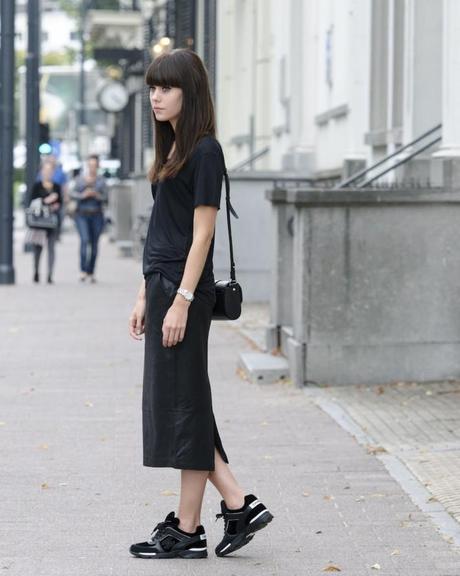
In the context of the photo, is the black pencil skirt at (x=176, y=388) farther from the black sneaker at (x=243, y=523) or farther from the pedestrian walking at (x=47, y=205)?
the pedestrian walking at (x=47, y=205)

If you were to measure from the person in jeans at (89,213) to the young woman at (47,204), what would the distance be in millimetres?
307

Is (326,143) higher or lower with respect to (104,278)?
higher

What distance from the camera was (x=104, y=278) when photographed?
2541 cm

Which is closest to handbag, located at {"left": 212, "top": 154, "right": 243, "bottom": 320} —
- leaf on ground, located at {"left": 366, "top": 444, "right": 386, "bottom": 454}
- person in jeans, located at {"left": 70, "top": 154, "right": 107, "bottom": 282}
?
leaf on ground, located at {"left": 366, "top": 444, "right": 386, "bottom": 454}

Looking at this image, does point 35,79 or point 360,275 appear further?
point 35,79

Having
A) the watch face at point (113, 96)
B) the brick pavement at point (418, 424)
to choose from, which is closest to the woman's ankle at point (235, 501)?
the brick pavement at point (418, 424)

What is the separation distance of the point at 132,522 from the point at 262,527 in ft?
2.70

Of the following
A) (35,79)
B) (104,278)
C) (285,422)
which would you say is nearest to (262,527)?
(285,422)

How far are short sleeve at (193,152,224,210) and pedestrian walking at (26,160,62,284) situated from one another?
17.2m

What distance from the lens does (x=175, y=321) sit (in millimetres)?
6258

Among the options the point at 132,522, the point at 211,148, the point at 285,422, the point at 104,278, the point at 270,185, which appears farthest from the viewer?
the point at 104,278

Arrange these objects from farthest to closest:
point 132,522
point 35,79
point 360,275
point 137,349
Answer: point 35,79
point 137,349
point 360,275
point 132,522

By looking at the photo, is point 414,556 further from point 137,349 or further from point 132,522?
point 137,349

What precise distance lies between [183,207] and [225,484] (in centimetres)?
107
